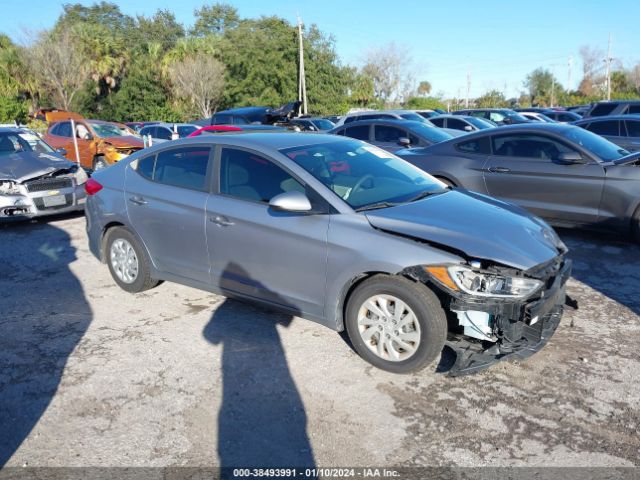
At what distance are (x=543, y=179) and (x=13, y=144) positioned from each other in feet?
Result: 28.1

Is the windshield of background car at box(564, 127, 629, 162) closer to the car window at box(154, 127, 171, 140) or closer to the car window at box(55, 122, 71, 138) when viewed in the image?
the car window at box(55, 122, 71, 138)

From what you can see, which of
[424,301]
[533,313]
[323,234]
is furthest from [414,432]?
[323,234]

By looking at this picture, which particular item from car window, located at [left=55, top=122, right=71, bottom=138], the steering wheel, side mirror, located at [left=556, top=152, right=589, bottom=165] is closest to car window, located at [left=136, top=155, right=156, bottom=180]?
the steering wheel

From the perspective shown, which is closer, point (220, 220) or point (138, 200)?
point (220, 220)

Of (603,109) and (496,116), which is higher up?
(603,109)

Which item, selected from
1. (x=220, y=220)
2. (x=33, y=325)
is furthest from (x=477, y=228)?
(x=33, y=325)

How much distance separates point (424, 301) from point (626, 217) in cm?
440

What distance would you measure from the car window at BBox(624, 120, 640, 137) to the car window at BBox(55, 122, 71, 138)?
45.0 ft

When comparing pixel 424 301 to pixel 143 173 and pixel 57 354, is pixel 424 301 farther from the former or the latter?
pixel 143 173

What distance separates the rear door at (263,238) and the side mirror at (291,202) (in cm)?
10

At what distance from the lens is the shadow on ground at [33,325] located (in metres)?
3.59

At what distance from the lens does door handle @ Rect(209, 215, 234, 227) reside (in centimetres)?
460

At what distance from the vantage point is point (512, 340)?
3.65 m

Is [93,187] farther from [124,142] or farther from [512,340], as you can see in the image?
[124,142]
